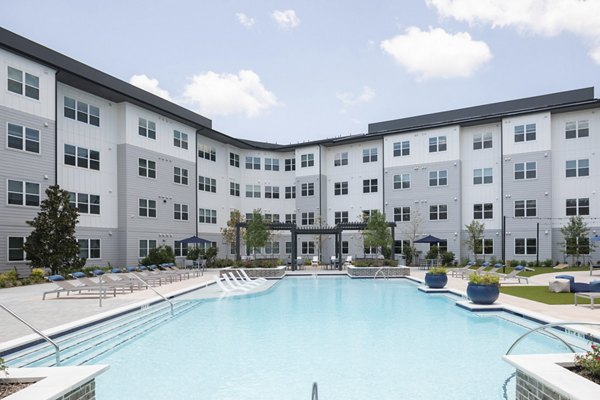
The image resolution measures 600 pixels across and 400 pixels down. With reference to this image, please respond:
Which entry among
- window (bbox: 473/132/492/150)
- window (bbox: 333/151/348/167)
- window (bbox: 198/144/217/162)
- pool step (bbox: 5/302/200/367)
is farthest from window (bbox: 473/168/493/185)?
pool step (bbox: 5/302/200/367)

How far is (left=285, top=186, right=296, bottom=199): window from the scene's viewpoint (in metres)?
41.9

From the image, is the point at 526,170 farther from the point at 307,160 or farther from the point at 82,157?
the point at 82,157

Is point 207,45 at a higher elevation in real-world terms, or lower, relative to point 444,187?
higher

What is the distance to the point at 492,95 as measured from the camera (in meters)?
37.7

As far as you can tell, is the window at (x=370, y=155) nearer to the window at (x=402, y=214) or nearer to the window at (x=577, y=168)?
the window at (x=402, y=214)

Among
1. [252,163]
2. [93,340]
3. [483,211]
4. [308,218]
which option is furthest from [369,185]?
[93,340]

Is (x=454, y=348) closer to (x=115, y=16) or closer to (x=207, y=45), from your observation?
(x=207, y=45)

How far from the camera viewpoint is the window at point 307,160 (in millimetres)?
39875

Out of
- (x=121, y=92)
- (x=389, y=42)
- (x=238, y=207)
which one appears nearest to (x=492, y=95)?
(x=389, y=42)

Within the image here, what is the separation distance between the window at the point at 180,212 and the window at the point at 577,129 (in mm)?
28875

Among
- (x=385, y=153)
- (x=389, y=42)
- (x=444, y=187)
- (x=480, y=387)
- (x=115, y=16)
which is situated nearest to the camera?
(x=480, y=387)

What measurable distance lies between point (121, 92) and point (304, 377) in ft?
81.9

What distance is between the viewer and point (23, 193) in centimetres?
2169

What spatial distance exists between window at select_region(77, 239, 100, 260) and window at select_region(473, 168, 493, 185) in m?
27.6
